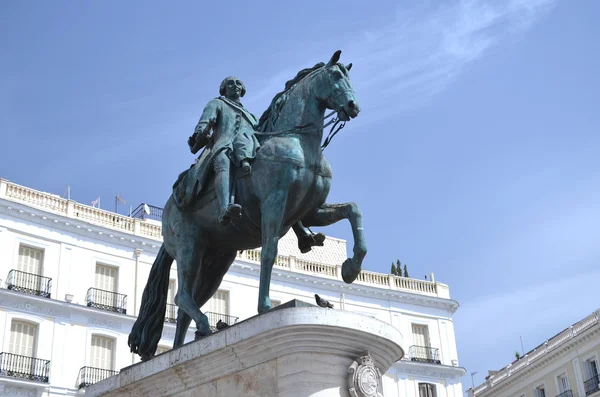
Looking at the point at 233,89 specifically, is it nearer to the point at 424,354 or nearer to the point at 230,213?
the point at 230,213

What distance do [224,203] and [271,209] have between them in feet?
1.53

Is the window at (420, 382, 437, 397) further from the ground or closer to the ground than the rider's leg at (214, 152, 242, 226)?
further from the ground

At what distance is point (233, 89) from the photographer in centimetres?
985

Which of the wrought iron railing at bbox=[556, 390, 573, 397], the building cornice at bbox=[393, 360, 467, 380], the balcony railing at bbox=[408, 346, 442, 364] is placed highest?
the balcony railing at bbox=[408, 346, 442, 364]

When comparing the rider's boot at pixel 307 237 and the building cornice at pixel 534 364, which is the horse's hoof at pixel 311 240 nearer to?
the rider's boot at pixel 307 237

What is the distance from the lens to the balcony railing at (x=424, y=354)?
1732 inches

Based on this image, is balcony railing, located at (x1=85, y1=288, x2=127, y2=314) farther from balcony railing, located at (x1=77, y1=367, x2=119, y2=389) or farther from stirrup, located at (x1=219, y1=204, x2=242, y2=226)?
stirrup, located at (x1=219, y1=204, x2=242, y2=226)

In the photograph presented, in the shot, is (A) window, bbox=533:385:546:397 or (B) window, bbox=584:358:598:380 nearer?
(B) window, bbox=584:358:598:380

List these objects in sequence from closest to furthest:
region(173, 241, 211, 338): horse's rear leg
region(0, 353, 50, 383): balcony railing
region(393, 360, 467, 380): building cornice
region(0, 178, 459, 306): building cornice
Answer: region(173, 241, 211, 338): horse's rear leg, region(0, 353, 50, 383): balcony railing, region(0, 178, 459, 306): building cornice, region(393, 360, 467, 380): building cornice

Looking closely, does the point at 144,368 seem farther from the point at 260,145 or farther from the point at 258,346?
the point at 260,145

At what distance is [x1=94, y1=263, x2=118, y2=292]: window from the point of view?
36812 mm

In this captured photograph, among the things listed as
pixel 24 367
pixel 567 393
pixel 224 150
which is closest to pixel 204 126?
pixel 224 150

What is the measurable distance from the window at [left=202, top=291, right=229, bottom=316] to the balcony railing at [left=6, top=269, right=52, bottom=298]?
7402 millimetres

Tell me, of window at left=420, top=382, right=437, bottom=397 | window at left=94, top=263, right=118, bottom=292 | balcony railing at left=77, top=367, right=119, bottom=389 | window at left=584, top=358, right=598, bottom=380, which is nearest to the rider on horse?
balcony railing at left=77, top=367, right=119, bottom=389
